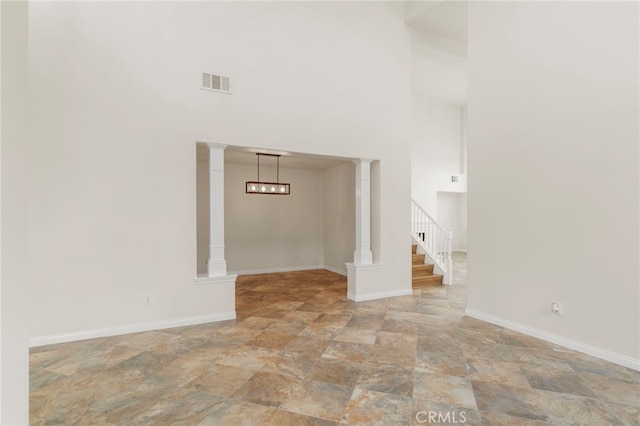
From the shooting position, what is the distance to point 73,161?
395cm

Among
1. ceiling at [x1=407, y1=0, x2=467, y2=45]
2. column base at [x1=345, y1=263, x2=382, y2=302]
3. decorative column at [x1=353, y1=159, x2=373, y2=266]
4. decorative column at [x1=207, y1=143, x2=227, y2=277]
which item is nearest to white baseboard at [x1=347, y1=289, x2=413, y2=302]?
column base at [x1=345, y1=263, x2=382, y2=302]

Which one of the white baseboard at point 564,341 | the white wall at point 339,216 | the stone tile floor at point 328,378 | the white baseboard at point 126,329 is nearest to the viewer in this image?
the stone tile floor at point 328,378

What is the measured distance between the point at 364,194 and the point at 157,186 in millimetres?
3531

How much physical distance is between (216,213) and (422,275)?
15.9ft

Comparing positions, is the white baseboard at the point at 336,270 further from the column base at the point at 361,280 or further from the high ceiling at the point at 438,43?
the high ceiling at the point at 438,43

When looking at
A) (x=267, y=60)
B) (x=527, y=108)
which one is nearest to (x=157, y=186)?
(x=267, y=60)

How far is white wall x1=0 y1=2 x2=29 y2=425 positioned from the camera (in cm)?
110

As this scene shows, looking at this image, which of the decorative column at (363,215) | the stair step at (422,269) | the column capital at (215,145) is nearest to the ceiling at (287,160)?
the decorative column at (363,215)

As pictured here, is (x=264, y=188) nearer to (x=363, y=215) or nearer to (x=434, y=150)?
(x=363, y=215)

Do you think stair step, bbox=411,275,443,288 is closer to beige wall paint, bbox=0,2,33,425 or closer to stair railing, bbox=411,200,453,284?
stair railing, bbox=411,200,453,284

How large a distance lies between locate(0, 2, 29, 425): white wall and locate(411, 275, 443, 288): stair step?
6528 mm

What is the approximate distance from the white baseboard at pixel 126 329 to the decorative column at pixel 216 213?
0.64 meters

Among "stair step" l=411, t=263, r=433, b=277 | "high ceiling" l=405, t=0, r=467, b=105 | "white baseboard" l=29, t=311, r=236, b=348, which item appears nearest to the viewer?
"white baseboard" l=29, t=311, r=236, b=348

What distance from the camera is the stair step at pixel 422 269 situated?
23.4 feet
